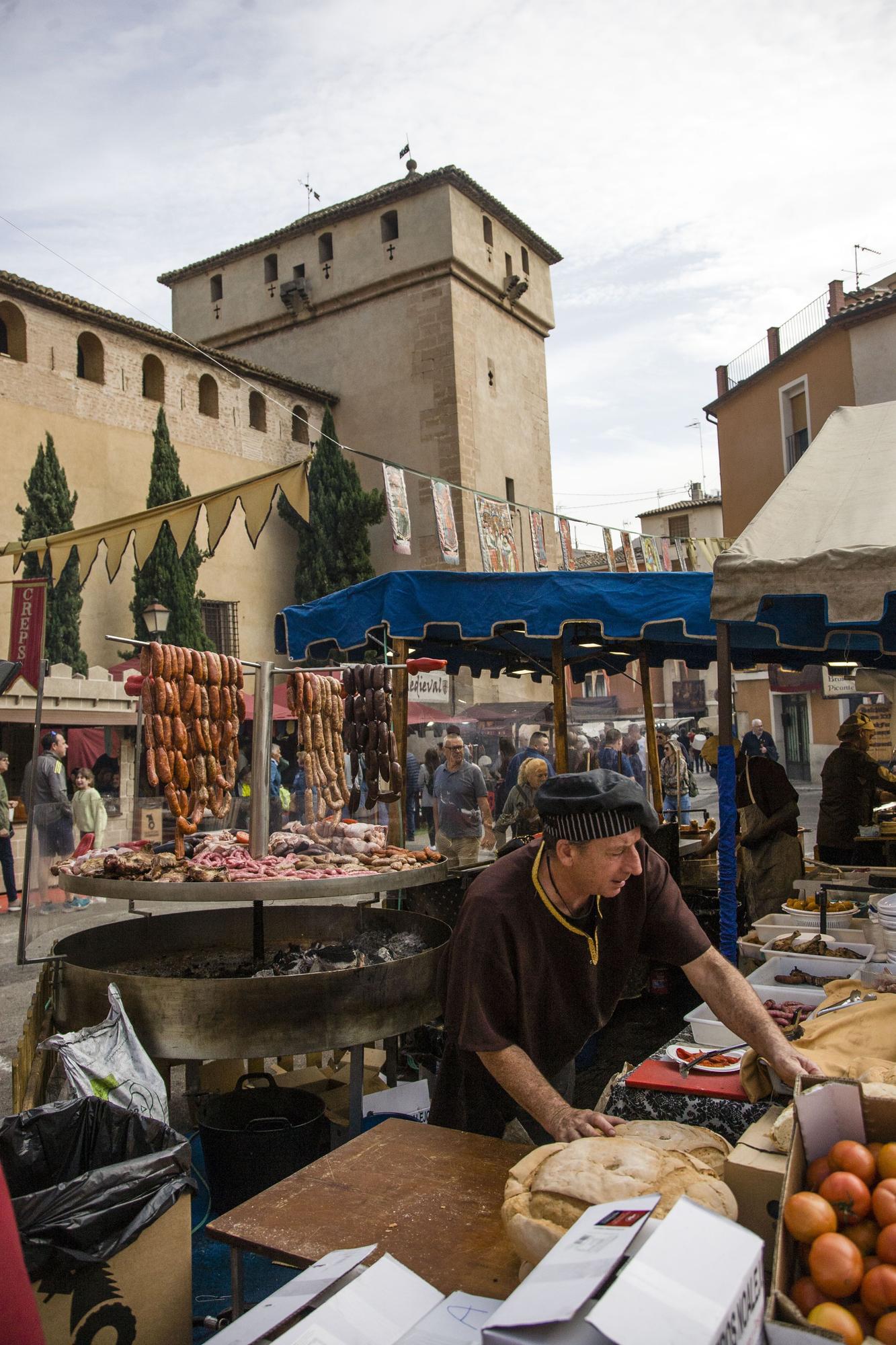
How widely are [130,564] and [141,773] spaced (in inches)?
818

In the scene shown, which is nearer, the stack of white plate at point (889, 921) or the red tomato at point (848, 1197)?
the red tomato at point (848, 1197)

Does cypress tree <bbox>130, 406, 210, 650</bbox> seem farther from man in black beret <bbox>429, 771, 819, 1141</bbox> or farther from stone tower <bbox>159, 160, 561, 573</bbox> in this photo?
man in black beret <bbox>429, 771, 819, 1141</bbox>

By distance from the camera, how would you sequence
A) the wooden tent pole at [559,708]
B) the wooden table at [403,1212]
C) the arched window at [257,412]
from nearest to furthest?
1. the wooden table at [403,1212]
2. the wooden tent pole at [559,708]
3. the arched window at [257,412]

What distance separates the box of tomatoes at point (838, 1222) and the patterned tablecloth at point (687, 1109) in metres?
0.71

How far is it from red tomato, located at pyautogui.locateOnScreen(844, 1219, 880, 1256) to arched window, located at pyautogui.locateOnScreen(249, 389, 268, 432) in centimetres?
2889

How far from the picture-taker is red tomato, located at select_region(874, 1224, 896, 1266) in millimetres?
1513

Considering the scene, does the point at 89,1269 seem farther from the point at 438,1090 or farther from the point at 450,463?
the point at 450,463

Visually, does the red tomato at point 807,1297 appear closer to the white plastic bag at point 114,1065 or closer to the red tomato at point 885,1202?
the red tomato at point 885,1202

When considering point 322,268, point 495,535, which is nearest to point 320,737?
point 495,535

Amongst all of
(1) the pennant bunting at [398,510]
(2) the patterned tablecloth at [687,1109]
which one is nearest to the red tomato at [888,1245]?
(2) the patterned tablecloth at [687,1109]

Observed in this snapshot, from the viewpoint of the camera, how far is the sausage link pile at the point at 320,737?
5246 mm

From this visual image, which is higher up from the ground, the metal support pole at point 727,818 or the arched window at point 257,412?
the arched window at point 257,412

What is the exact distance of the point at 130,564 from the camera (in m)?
24.4

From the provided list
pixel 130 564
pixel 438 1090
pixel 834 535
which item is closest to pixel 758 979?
pixel 438 1090
